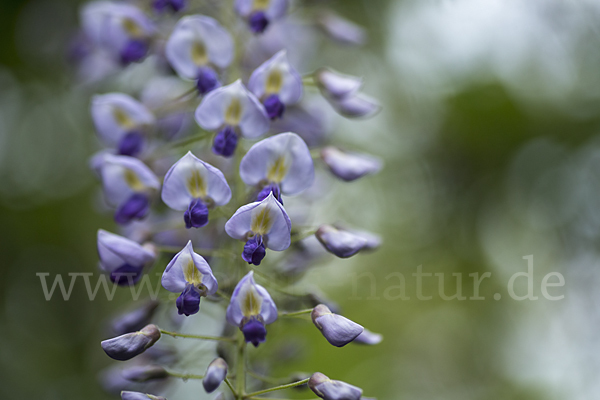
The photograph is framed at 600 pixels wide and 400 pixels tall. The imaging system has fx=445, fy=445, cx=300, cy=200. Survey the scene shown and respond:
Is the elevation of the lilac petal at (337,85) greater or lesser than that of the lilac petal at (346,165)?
greater

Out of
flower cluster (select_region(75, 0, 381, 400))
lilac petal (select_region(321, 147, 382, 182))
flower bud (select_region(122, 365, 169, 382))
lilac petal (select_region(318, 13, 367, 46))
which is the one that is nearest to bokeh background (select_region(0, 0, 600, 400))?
lilac petal (select_region(318, 13, 367, 46))

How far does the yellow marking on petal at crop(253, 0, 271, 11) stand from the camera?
2211 mm

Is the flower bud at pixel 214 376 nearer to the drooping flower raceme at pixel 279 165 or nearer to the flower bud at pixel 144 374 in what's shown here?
the flower bud at pixel 144 374

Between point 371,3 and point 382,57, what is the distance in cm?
85

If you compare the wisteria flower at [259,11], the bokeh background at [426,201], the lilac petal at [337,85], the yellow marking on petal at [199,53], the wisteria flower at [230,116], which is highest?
the wisteria flower at [259,11]

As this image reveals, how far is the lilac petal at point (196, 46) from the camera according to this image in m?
2.08

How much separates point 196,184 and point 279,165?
13.8 inches

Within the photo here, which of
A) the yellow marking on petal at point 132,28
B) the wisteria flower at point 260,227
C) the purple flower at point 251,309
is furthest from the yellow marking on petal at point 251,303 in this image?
the yellow marking on petal at point 132,28

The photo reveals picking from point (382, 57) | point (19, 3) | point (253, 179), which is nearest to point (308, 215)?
point (253, 179)

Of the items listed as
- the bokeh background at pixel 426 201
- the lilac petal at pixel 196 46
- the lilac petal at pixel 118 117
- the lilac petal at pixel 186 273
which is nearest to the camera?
the lilac petal at pixel 186 273

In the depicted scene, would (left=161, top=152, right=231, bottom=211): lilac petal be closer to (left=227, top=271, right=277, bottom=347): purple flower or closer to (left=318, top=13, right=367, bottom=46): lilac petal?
(left=227, top=271, right=277, bottom=347): purple flower

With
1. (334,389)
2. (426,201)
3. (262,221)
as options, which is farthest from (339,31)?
(426,201)

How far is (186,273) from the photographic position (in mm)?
1650

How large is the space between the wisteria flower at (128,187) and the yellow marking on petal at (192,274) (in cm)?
68
